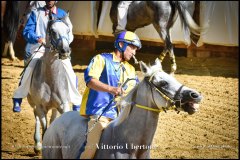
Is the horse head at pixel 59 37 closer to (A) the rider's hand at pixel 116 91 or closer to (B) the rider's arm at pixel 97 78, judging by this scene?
(B) the rider's arm at pixel 97 78

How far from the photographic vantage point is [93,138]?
559 centimetres

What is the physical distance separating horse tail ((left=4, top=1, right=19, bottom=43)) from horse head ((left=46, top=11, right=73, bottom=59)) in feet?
30.6

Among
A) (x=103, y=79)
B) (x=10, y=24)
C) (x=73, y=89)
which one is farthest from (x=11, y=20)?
(x=103, y=79)

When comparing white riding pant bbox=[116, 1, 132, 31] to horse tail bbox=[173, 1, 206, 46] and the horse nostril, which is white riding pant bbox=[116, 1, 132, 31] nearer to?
horse tail bbox=[173, 1, 206, 46]

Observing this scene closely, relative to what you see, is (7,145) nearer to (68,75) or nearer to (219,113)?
(68,75)

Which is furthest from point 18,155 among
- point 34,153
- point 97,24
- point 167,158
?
point 97,24

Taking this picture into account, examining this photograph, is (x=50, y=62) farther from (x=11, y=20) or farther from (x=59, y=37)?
(x=11, y=20)

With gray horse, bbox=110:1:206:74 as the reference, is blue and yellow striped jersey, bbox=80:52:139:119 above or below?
above

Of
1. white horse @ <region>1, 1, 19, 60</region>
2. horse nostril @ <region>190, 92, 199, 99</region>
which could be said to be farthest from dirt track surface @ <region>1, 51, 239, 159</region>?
horse nostril @ <region>190, 92, 199, 99</region>

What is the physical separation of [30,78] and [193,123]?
363cm

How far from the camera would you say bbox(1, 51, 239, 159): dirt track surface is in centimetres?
918

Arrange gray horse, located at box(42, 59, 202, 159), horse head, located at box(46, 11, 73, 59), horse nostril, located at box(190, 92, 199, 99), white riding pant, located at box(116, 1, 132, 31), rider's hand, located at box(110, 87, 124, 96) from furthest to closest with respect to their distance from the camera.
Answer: white riding pant, located at box(116, 1, 132, 31) < horse head, located at box(46, 11, 73, 59) < rider's hand, located at box(110, 87, 124, 96) < gray horse, located at box(42, 59, 202, 159) < horse nostril, located at box(190, 92, 199, 99)

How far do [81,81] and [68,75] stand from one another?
611 centimetres

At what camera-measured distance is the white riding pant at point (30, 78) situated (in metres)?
8.45
